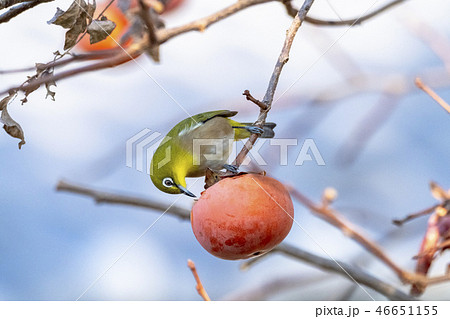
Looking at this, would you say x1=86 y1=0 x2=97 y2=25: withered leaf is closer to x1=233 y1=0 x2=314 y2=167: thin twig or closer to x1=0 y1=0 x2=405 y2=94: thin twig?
x1=0 y1=0 x2=405 y2=94: thin twig

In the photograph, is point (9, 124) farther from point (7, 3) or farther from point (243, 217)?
point (243, 217)

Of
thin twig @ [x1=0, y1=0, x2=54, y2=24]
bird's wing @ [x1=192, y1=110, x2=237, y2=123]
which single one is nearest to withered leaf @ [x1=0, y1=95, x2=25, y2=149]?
thin twig @ [x1=0, y1=0, x2=54, y2=24]

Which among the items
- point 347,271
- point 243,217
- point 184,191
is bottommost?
point 184,191

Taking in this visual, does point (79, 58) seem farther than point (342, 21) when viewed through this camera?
No

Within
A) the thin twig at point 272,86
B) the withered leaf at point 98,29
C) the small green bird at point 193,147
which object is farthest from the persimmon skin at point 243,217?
the small green bird at point 193,147

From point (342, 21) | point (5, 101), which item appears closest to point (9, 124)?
point (5, 101)

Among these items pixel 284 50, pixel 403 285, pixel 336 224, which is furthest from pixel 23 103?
pixel 403 285
